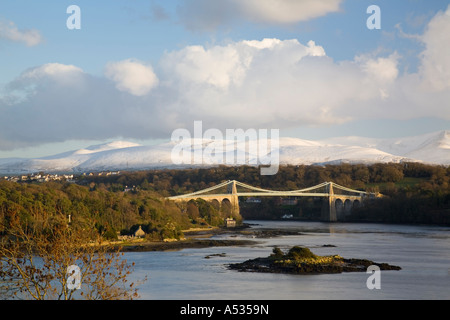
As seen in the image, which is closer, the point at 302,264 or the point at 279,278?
the point at 279,278

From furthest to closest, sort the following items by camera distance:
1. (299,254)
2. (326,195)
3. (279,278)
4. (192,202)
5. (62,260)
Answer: (326,195) → (192,202) → (299,254) → (279,278) → (62,260)

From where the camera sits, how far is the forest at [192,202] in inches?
1228

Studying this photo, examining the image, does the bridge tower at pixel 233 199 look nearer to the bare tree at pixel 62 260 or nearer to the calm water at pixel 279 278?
the calm water at pixel 279 278

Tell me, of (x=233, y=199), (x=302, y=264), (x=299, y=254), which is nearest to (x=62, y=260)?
(x=302, y=264)

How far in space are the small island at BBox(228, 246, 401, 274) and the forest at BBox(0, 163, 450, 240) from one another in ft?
17.2

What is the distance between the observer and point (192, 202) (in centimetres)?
4519

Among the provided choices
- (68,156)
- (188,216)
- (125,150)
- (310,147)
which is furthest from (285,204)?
(68,156)

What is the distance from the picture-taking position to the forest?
31.2 meters

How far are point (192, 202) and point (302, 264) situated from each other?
25.5m

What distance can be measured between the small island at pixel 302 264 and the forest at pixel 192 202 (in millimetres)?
5246

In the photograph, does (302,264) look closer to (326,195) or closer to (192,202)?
(192,202)

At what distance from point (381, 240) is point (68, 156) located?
138 metres
